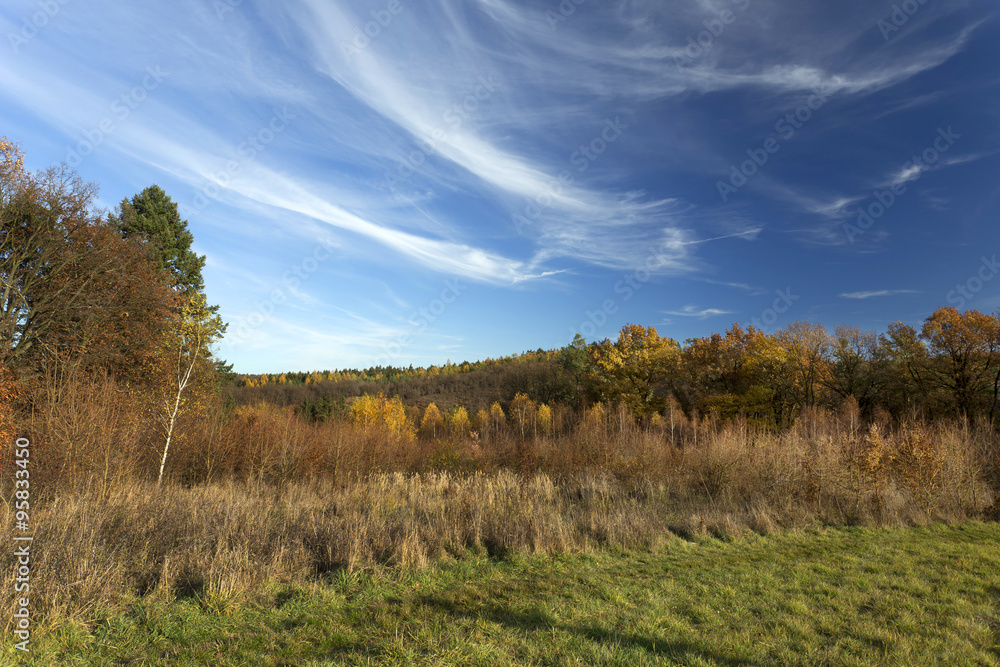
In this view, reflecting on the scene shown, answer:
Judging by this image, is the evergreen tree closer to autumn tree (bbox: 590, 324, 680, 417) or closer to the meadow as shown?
the meadow

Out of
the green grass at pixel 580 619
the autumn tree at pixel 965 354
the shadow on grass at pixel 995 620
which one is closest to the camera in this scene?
the green grass at pixel 580 619

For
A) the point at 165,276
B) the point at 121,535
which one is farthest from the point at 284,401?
the point at 121,535

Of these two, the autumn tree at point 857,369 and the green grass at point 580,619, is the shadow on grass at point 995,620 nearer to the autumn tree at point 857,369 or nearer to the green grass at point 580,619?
the green grass at point 580,619

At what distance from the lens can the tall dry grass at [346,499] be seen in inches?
246

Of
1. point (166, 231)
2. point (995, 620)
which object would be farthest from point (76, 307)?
point (995, 620)

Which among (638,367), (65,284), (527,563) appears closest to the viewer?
(527,563)

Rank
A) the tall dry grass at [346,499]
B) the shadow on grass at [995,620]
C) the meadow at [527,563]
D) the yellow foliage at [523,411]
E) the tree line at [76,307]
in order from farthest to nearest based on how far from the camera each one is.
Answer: the yellow foliage at [523,411], the tree line at [76,307], the tall dry grass at [346,499], the shadow on grass at [995,620], the meadow at [527,563]

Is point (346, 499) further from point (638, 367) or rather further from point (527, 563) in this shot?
point (638, 367)

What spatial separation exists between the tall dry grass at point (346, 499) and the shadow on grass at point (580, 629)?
1683mm

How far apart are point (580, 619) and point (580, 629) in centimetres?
26

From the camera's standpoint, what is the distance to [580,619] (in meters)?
5.38

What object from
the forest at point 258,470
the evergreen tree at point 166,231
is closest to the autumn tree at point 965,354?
the forest at point 258,470

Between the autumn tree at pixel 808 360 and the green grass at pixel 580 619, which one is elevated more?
the autumn tree at pixel 808 360

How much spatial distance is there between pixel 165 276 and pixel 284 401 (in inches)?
3379
